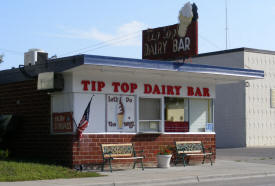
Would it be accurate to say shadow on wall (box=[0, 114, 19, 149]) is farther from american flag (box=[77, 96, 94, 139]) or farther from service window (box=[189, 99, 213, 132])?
service window (box=[189, 99, 213, 132])

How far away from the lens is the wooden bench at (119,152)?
1823cm

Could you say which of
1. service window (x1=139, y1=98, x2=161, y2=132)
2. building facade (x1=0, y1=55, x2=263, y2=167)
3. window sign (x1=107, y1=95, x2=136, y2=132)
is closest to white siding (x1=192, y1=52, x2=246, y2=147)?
building facade (x1=0, y1=55, x2=263, y2=167)

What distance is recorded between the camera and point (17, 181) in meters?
14.8

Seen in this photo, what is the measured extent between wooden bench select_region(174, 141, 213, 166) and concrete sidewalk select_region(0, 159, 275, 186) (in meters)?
0.46

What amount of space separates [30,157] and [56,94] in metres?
2.73

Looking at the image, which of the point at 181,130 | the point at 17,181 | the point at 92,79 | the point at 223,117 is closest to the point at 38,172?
the point at 17,181

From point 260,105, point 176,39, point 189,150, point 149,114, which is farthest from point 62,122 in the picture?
point 260,105

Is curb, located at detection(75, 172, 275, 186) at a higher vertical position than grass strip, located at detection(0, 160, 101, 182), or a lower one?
lower

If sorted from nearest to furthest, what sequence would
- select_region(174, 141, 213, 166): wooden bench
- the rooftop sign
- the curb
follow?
1. the curb
2. the rooftop sign
3. select_region(174, 141, 213, 166): wooden bench

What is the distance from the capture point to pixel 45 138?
19.4m

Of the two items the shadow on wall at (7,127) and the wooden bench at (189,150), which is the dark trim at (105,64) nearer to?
the shadow on wall at (7,127)

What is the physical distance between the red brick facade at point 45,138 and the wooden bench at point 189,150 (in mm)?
265

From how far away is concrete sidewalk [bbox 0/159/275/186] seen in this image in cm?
1476

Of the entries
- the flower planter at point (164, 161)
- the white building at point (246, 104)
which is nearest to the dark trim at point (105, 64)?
the flower planter at point (164, 161)
